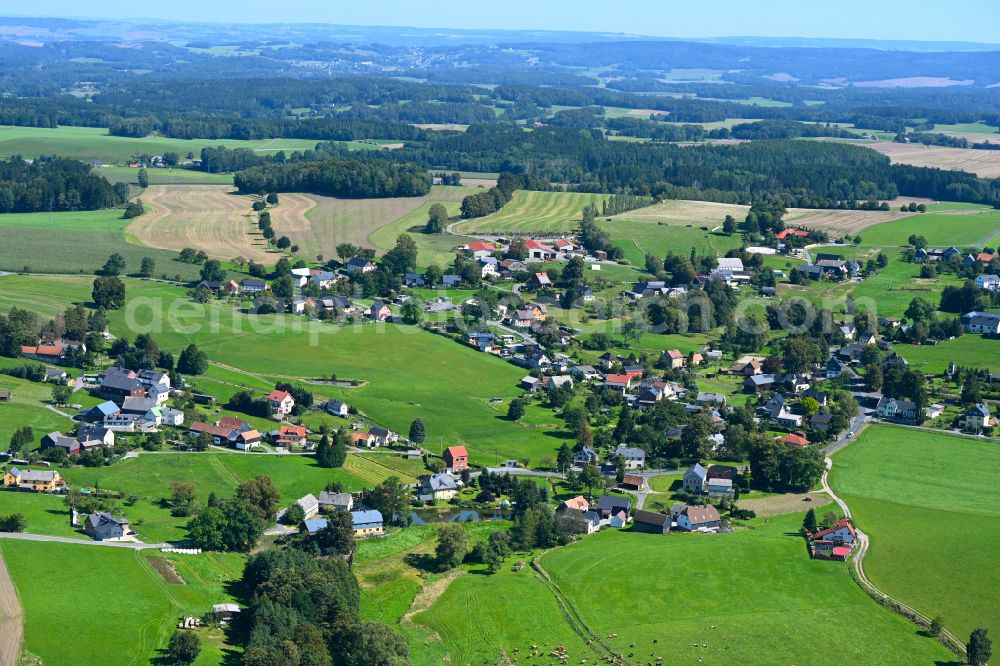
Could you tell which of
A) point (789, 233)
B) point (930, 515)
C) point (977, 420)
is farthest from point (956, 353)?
point (789, 233)

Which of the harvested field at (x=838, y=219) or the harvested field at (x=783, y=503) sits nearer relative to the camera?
the harvested field at (x=783, y=503)

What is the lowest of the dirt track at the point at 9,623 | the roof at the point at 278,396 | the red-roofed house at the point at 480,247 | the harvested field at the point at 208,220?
the harvested field at the point at 208,220

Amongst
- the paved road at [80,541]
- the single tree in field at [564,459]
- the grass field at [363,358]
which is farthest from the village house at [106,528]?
the single tree in field at [564,459]

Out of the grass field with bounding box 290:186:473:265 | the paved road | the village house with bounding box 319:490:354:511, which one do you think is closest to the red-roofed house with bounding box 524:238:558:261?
the grass field with bounding box 290:186:473:265

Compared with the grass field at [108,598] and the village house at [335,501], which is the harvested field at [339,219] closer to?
the village house at [335,501]

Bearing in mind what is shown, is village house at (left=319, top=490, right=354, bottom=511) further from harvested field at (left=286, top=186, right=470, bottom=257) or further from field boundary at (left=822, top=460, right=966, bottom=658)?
harvested field at (left=286, top=186, right=470, bottom=257)

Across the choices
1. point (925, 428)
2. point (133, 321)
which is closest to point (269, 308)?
point (133, 321)
